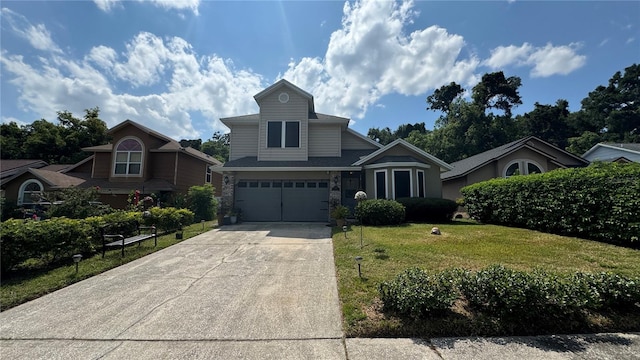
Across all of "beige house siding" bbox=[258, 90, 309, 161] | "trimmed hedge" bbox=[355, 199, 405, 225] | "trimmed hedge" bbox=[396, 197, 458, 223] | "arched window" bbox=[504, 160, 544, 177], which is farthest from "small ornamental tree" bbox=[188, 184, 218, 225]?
"arched window" bbox=[504, 160, 544, 177]

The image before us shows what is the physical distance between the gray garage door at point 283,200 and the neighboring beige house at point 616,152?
2203cm

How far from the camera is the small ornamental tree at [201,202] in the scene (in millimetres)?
15422

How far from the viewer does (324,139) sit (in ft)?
52.0

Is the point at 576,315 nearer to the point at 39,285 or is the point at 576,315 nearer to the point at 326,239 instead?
the point at 326,239

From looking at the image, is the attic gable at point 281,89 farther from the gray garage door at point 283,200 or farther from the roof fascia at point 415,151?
the roof fascia at point 415,151

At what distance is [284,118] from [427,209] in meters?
9.30

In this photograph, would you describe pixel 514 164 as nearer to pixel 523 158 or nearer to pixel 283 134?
pixel 523 158

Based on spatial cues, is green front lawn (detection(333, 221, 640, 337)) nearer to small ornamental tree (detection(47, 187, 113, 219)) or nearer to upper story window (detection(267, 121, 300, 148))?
upper story window (detection(267, 121, 300, 148))

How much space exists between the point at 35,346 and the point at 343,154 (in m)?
14.3

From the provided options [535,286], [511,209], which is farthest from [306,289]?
[511,209]

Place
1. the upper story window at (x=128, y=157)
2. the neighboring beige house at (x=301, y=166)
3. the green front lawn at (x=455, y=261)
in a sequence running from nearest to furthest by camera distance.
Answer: the green front lawn at (x=455, y=261) < the neighboring beige house at (x=301, y=166) < the upper story window at (x=128, y=157)

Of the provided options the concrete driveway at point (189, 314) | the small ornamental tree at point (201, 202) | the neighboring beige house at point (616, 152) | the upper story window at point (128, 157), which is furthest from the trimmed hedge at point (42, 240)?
the neighboring beige house at point (616, 152)

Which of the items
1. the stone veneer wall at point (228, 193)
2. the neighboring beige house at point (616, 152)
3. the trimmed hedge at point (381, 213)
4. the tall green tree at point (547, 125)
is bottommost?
the trimmed hedge at point (381, 213)

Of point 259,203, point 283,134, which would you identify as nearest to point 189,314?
point 259,203
